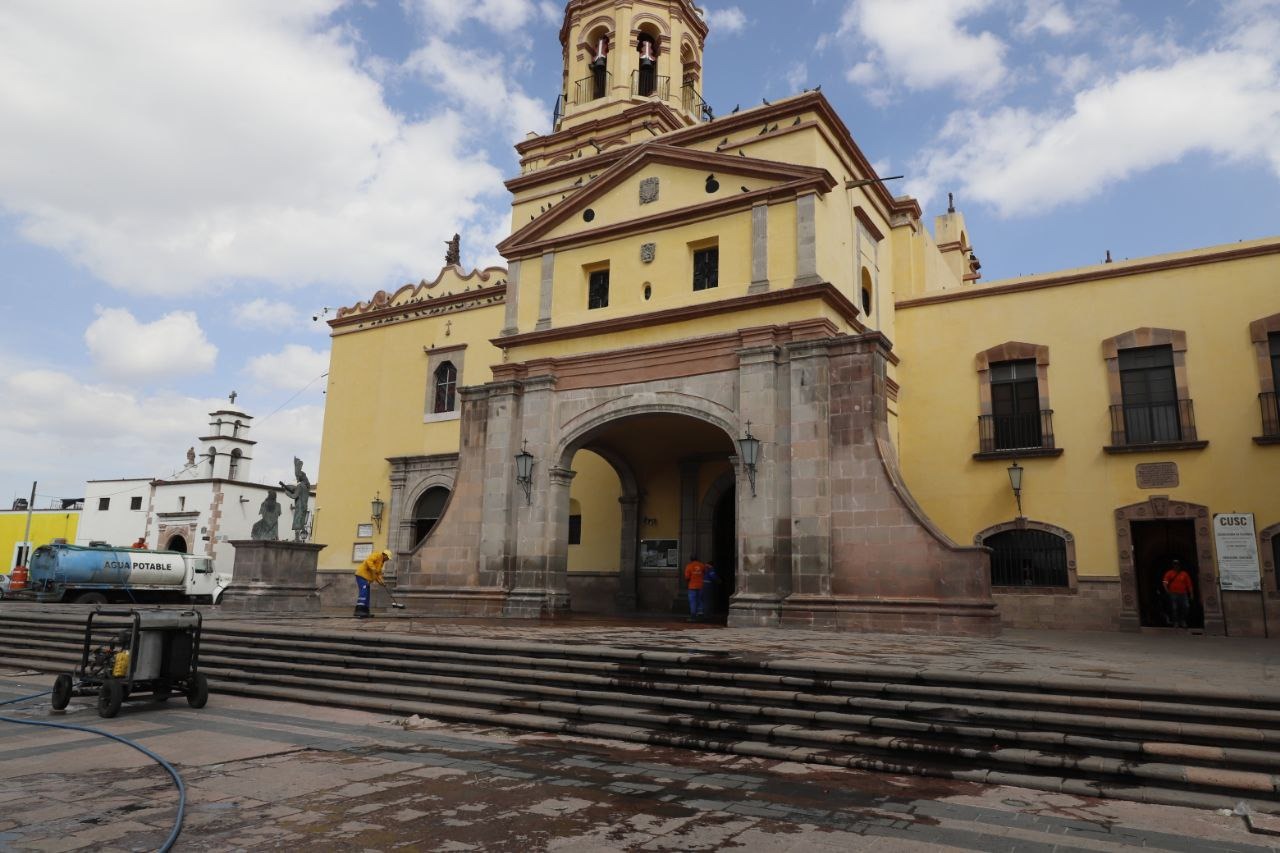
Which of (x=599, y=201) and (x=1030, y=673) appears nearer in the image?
(x=1030, y=673)

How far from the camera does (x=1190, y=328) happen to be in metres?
17.0

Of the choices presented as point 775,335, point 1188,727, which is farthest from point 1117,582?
point 1188,727

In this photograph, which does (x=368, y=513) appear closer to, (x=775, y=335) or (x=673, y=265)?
(x=673, y=265)

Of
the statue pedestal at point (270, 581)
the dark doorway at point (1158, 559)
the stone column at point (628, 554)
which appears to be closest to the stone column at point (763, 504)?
the stone column at point (628, 554)

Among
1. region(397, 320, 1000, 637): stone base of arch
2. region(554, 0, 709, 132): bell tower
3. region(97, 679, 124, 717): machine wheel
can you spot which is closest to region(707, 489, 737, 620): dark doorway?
region(397, 320, 1000, 637): stone base of arch

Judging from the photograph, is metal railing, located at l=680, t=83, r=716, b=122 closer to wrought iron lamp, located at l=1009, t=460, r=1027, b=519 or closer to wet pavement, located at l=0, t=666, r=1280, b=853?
wrought iron lamp, located at l=1009, t=460, r=1027, b=519

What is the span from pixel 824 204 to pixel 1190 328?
25.4 ft

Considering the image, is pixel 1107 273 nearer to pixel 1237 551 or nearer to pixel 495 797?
pixel 1237 551

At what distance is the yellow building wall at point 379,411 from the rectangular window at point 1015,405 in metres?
13.1

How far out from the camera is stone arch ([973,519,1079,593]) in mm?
17125

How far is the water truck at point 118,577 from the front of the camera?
2627 cm

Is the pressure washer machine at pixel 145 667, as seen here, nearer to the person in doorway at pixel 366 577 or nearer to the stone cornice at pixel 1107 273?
the person in doorway at pixel 366 577

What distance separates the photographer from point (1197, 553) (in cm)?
1631

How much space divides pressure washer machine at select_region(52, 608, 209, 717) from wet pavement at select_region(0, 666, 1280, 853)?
2.75ft
